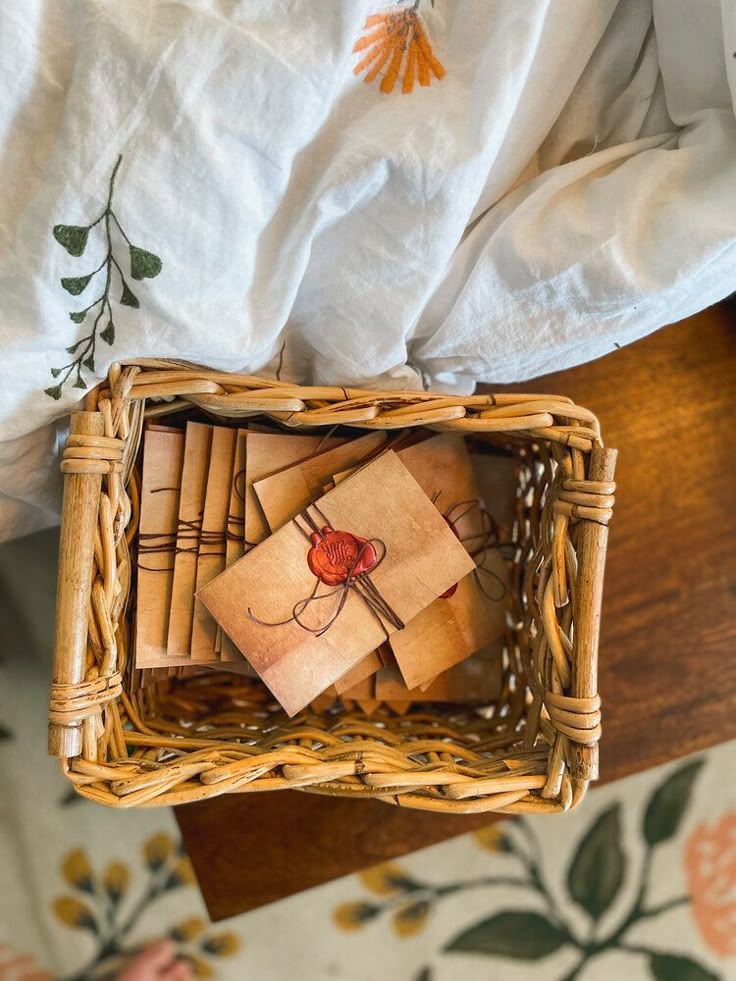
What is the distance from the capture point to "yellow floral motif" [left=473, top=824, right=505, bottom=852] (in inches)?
27.2

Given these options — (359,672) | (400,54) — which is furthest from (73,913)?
(400,54)

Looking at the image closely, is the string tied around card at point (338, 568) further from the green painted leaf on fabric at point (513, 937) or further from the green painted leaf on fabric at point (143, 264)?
the green painted leaf on fabric at point (513, 937)

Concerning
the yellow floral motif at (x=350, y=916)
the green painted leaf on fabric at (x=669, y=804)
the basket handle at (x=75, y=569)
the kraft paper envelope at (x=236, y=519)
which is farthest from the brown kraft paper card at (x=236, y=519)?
the green painted leaf on fabric at (x=669, y=804)

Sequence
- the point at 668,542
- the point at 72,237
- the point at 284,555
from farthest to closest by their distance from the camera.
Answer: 1. the point at 668,542
2. the point at 284,555
3. the point at 72,237

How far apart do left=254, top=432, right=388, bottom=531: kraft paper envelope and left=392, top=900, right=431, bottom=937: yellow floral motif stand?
423 millimetres

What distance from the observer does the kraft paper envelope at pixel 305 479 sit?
501mm

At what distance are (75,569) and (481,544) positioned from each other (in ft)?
0.96

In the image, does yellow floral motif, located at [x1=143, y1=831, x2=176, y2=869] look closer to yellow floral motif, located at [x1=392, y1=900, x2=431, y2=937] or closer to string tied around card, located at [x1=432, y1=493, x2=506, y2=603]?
yellow floral motif, located at [x1=392, y1=900, x2=431, y2=937]

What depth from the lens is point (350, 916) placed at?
0.68 metres

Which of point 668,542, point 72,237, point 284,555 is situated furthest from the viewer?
point 668,542

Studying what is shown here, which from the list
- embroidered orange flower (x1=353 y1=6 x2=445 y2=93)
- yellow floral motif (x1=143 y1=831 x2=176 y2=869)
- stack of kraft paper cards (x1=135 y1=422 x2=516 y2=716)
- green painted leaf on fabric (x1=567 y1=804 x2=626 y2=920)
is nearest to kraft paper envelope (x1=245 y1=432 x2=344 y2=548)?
stack of kraft paper cards (x1=135 y1=422 x2=516 y2=716)

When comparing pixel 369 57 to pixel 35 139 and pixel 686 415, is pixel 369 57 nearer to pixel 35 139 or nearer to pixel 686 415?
pixel 35 139

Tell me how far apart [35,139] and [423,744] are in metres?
0.44

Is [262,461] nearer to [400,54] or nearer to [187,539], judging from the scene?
[187,539]
